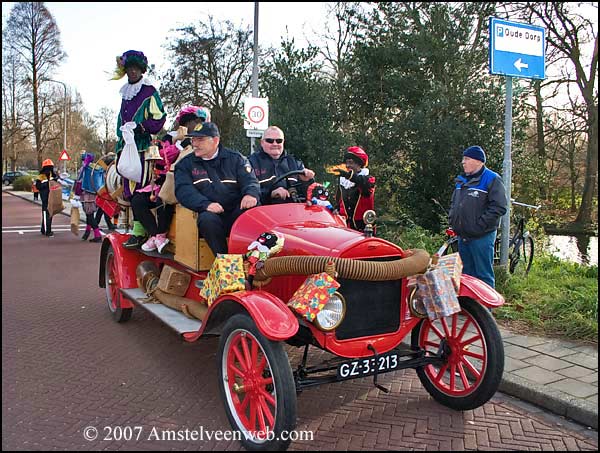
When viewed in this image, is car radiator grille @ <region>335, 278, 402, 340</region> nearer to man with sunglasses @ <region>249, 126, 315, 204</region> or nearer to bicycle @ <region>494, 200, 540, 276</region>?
man with sunglasses @ <region>249, 126, 315, 204</region>

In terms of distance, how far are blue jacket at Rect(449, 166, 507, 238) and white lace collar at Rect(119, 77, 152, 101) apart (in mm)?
3655

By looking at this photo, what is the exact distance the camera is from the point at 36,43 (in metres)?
21.0

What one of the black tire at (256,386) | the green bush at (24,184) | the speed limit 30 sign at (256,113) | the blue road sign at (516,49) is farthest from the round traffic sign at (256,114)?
the green bush at (24,184)

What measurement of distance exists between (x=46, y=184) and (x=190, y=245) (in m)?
11.3

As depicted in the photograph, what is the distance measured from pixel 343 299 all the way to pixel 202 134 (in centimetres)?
214

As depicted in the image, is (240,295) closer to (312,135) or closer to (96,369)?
(96,369)

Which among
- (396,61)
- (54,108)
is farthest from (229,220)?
(54,108)

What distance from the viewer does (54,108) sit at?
137 ft

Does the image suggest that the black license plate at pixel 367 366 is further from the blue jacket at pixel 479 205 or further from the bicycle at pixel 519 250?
the bicycle at pixel 519 250

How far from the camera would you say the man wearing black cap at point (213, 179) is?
4.54 m

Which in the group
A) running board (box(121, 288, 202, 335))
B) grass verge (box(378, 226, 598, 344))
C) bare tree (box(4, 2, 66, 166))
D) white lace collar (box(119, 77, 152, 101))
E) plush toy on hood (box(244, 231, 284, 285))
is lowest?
grass verge (box(378, 226, 598, 344))

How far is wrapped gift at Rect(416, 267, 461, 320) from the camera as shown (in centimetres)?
346

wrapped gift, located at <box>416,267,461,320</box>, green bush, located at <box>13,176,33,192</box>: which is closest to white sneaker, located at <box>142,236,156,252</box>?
wrapped gift, located at <box>416,267,461,320</box>

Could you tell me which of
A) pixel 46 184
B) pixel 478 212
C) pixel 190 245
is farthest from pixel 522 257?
pixel 46 184
